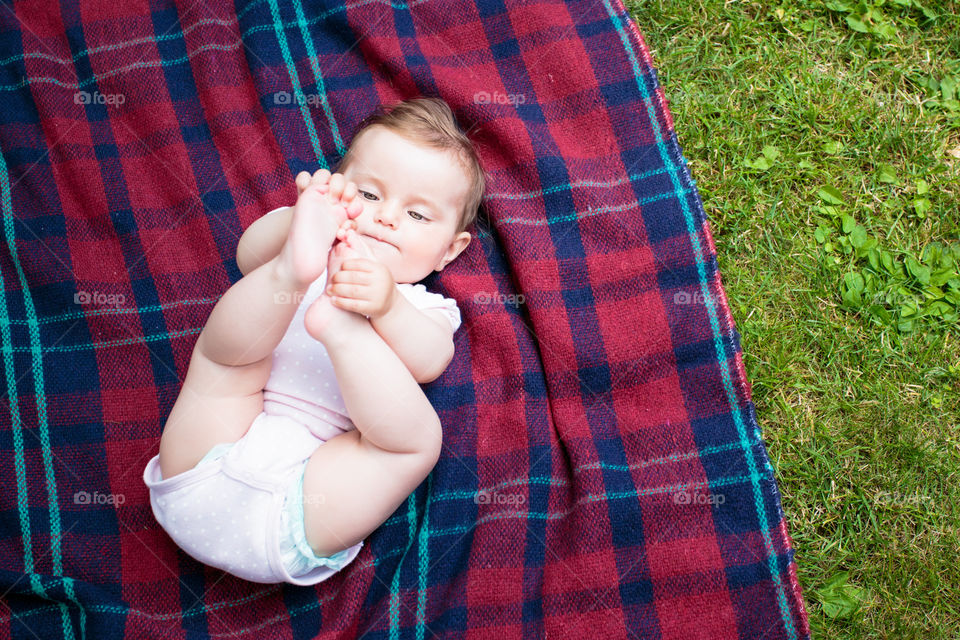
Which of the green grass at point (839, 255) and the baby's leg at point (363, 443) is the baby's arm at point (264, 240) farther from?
the green grass at point (839, 255)

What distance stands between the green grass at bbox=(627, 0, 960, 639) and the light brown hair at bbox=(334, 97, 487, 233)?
2.67 ft

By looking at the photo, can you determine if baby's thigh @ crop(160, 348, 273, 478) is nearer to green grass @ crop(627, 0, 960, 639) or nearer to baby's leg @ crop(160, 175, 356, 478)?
baby's leg @ crop(160, 175, 356, 478)

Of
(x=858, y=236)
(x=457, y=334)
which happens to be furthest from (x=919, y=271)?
(x=457, y=334)

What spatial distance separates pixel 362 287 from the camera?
172 centimetres

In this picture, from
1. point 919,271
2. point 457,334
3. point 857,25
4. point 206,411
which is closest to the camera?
point 206,411

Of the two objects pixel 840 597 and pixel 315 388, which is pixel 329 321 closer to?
pixel 315 388

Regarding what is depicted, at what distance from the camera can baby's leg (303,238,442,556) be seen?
5.63 feet

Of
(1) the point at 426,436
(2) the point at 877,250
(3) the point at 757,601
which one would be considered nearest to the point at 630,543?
(3) the point at 757,601

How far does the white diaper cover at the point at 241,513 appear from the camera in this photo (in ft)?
5.68

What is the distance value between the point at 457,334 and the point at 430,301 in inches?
7.0

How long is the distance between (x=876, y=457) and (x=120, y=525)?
2.16m

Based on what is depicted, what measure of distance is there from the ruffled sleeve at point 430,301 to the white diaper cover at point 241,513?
1.80 feet

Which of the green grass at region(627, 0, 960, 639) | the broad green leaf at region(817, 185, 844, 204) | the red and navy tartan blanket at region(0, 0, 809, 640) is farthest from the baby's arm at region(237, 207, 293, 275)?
the broad green leaf at region(817, 185, 844, 204)

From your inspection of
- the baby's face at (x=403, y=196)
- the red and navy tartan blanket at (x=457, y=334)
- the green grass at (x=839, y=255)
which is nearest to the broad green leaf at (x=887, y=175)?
the green grass at (x=839, y=255)
